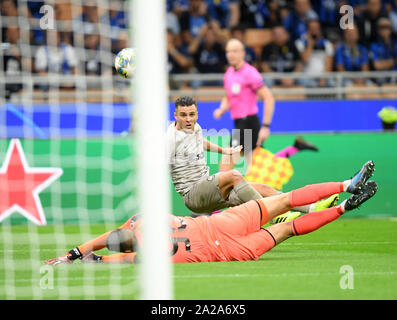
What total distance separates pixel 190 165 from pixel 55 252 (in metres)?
1.71

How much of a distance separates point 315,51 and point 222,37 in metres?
1.77

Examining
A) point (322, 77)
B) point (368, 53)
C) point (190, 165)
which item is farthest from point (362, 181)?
point (368, 53)

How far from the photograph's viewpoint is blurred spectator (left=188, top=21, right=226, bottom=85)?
1588 cm

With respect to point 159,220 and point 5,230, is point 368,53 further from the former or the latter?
point 159,220

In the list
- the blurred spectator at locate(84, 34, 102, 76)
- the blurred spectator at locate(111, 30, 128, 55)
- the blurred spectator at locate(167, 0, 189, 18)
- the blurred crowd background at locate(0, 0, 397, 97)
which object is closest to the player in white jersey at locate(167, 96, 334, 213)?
the blurred spectator at locate(84, 34, 102, 76)

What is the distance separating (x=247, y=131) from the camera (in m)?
12.1

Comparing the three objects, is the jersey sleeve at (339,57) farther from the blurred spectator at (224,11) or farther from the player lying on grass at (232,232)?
the player lying on grass at (232,232)

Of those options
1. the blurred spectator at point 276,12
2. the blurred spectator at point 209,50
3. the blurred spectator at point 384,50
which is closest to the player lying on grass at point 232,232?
the blurred spectator at point 209,50

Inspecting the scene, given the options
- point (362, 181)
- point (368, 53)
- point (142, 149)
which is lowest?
point (362, 181)

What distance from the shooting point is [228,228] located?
301 inches

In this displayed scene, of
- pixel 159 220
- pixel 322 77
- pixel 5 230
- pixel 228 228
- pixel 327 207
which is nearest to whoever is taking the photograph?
pixel 159 220

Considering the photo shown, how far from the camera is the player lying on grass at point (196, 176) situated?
29.0 ft
